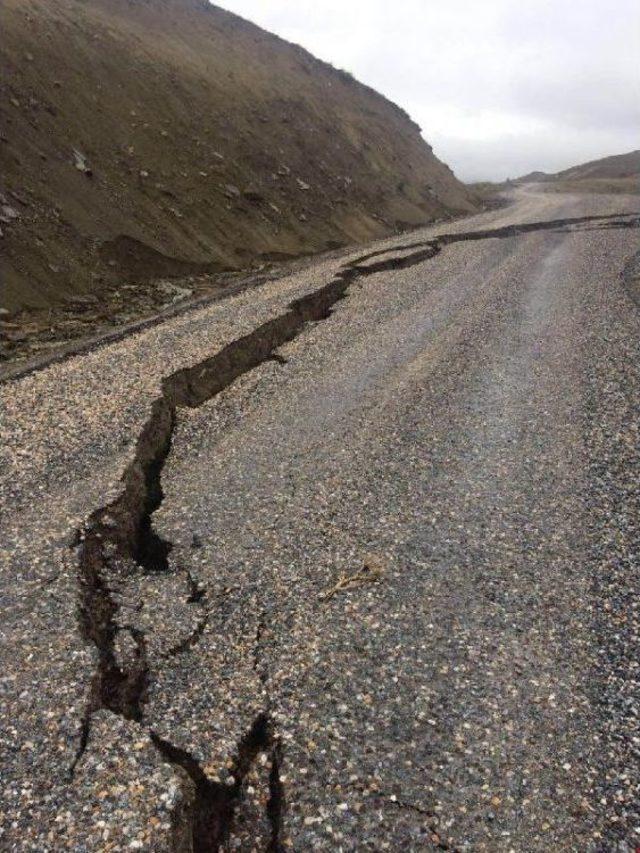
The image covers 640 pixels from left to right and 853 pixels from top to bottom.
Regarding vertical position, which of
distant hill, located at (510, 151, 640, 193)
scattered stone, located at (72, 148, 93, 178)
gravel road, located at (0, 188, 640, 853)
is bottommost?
gravel road, located at (0, 188, 640, 853)

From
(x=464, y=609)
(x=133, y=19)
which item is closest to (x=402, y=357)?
(x=464, y=609)

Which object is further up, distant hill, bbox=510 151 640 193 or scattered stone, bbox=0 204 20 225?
distant hill, bbox=510 151 640 193

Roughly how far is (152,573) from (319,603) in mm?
1780

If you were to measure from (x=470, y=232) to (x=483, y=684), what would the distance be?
2456 cm

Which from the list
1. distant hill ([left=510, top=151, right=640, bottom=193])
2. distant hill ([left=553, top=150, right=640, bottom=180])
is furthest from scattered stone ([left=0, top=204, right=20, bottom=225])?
distant hill ([left=553, top=150, right=640, bottom=180])

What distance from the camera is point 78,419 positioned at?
29.8 feet

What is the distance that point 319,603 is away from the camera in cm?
582

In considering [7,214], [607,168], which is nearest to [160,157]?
[7,214]

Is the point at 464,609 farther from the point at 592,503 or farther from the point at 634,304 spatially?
the point at 634,304

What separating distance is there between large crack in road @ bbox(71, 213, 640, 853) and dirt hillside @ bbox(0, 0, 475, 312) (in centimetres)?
609

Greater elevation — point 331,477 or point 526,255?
point 526,255

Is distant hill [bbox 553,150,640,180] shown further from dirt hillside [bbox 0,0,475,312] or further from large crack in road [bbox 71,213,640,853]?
large crack in road [bbox 71,213,640,853]

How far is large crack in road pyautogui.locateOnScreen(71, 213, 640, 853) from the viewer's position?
4.11 meters

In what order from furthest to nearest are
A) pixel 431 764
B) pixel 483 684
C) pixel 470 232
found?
1. pixel 470 232
2. pixel 483 684
3. pixel 431 764
